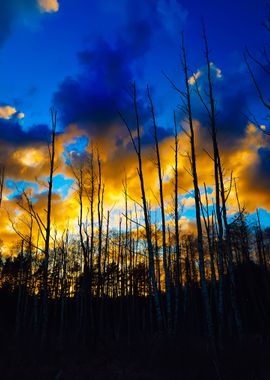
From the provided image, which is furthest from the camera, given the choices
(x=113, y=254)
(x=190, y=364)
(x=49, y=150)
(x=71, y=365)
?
(x=113, y=254)

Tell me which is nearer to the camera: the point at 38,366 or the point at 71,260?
the point at 38,366

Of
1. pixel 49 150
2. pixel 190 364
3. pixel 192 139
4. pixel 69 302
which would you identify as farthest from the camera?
pixel 69 302

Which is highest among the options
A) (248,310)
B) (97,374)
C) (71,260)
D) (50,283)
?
(71,260)

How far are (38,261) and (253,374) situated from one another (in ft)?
104

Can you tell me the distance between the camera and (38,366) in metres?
7.72

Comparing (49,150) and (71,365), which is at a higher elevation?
(49,150)

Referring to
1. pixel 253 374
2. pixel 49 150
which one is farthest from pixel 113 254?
pixel 253 374

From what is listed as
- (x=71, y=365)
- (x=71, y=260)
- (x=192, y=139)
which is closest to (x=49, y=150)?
(x=192, y=139)

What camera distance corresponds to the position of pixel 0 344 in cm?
1012

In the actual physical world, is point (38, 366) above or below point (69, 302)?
below

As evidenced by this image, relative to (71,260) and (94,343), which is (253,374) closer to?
(94,343)

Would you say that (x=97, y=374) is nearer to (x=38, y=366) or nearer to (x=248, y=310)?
(x=38, y=366)

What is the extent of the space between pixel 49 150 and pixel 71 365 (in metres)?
8.43

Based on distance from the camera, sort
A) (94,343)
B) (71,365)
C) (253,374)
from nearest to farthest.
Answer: (253,374), (71,365), (94,343)
